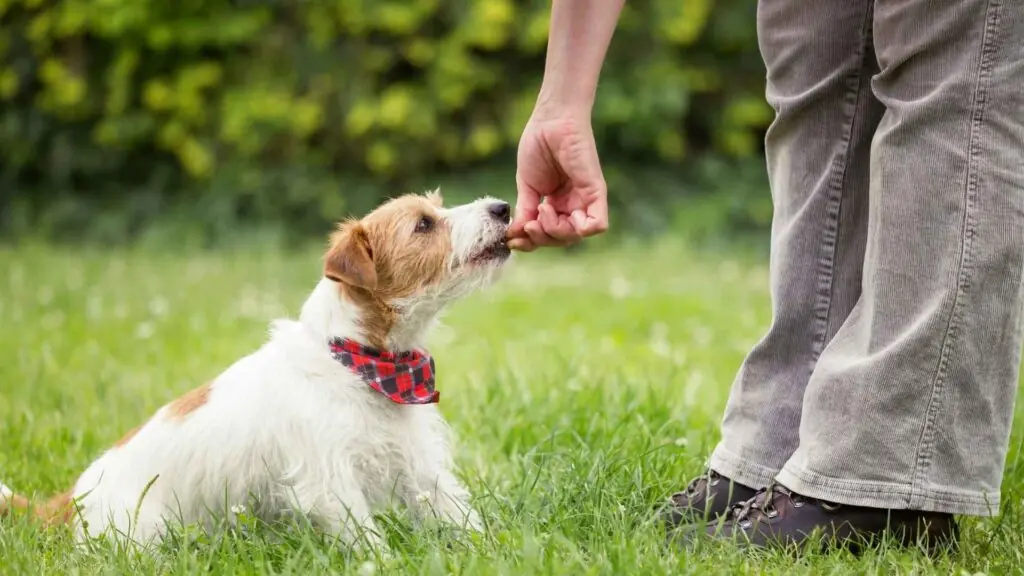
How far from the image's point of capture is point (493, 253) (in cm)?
291

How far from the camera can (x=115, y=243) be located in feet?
35.7

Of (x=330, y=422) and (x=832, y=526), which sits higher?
(x=330, y=422)

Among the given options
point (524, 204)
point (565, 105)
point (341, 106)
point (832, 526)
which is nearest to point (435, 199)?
point (524, 204)

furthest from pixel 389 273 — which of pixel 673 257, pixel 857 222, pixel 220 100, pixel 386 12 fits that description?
pixel 220 100

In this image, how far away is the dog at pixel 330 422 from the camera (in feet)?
8.83

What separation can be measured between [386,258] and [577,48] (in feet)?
2.83

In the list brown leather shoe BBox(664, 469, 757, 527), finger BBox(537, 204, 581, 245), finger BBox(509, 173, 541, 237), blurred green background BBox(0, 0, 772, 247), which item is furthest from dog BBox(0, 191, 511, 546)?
blurred green background BBox(0, 0, 772, 247)

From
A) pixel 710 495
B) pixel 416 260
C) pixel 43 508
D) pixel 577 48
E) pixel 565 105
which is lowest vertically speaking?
pixel 43 508

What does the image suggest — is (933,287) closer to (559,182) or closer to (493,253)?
(559,182)

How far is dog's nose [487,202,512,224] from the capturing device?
296 centimetres

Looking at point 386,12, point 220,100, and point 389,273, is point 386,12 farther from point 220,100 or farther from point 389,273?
point 389,273

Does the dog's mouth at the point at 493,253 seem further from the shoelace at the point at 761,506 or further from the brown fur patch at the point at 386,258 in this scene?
the shoelace at the point at 761,506

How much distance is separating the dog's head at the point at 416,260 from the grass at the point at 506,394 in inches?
19.9

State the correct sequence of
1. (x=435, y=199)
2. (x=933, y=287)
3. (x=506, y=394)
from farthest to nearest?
(x=506, y=394) < (x=435, y=199) < (x=933, y=287)
